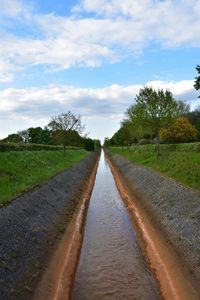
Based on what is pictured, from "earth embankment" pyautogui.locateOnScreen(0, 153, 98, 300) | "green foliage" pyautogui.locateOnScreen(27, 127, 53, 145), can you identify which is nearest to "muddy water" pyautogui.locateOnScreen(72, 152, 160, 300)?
"earth embankment" pyautogui.locateOnScreen(0, 153, 98, 300)

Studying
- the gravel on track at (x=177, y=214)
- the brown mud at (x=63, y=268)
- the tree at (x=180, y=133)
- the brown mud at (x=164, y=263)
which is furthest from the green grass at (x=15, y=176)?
the tree at (x=180, y=133)

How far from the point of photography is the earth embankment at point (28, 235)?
13.4 m

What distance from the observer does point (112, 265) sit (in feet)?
55.5

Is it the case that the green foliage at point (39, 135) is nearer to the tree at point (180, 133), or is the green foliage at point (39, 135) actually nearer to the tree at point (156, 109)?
the tree at point (180, 133)

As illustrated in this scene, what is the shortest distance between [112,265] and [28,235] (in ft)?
13.0

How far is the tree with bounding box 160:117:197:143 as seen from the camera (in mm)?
75312

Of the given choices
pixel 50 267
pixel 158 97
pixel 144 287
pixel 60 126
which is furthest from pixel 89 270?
pixel 60 126

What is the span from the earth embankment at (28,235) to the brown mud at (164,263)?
4439 mm

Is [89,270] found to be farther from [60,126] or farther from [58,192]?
[60,126]

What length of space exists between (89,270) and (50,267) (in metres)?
1.63

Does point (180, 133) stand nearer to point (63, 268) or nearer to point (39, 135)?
point (63, 268)

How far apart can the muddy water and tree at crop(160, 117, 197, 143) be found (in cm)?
5054

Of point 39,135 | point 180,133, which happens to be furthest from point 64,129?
point 39,135

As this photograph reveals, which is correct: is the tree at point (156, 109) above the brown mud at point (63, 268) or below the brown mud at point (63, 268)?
above
